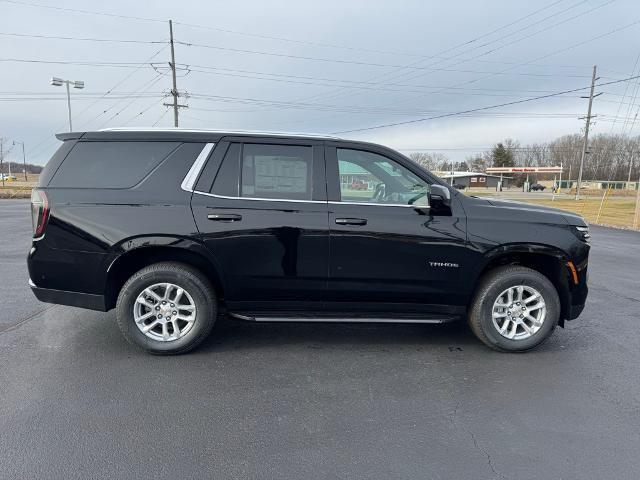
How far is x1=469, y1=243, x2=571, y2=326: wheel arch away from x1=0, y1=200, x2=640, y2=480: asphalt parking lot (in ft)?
1.96

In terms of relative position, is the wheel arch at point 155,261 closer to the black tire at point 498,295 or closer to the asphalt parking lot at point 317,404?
the asphalt parking lot at point 317,404

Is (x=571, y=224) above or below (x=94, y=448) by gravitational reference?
above

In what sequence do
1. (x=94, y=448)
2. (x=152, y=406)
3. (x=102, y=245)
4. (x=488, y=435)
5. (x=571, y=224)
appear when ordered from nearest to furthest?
(x=94, y=448) → (x=488, y=435) → (x=152, y=406) → (x=102, y=245) → (x=571, y=224)

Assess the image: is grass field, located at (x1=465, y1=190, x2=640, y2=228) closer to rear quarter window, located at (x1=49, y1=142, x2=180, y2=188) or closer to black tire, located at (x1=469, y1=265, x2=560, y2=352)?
black tire, located at (x1=469, y1=265, x2=560, y2=352)

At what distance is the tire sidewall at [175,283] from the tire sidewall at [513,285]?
252 cm

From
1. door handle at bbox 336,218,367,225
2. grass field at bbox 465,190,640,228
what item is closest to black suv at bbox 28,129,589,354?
door handle at bbox 336,218,367,225

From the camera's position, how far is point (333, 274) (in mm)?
3779

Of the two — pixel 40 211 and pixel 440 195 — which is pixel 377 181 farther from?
pixel 40 211

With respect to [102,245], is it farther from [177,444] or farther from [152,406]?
[177,444]

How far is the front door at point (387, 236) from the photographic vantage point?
3729mm

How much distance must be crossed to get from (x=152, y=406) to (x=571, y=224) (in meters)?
3.90

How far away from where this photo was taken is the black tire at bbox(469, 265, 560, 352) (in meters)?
3.88

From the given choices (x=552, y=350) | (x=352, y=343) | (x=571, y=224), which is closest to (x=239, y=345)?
(x=352, y=343)

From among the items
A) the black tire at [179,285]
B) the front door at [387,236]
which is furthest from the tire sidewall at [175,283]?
the front door at [387,236]
